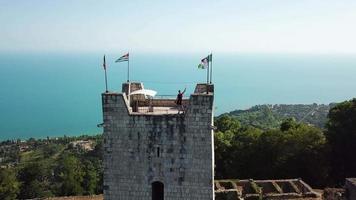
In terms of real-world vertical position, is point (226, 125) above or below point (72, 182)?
above

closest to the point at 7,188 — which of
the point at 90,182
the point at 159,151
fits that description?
the point at 90,182

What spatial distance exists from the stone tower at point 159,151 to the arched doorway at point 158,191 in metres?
0.04

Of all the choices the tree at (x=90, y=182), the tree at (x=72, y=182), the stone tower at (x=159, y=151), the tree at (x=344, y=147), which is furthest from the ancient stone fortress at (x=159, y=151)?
the tree at (x=90, y=182)

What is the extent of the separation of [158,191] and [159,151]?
5.13 feet

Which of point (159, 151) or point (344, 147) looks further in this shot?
point (344, 147)

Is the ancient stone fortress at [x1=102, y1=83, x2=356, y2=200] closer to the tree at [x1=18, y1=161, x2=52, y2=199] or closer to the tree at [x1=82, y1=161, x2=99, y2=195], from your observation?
the tree at [x1=82, y1=161, x2=99, y2=195]

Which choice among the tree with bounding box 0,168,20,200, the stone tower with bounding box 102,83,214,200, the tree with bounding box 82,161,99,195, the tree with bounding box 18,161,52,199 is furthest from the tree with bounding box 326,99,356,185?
the tree with bounding box 0,168,20,200

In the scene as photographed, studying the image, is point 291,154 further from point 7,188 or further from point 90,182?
point 7,188

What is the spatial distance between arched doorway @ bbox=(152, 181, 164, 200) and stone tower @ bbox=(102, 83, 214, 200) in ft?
0.12

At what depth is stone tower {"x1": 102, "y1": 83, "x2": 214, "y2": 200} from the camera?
1548cm

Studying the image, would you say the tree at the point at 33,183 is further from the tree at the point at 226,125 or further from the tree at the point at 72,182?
the tree at the point at 226,125

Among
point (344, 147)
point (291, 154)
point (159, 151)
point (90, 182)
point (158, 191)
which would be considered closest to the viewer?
point (159, 151)

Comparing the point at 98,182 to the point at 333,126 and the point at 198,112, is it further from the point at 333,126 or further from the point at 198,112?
the point at 198,112

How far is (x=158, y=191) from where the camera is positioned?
53.6ft
